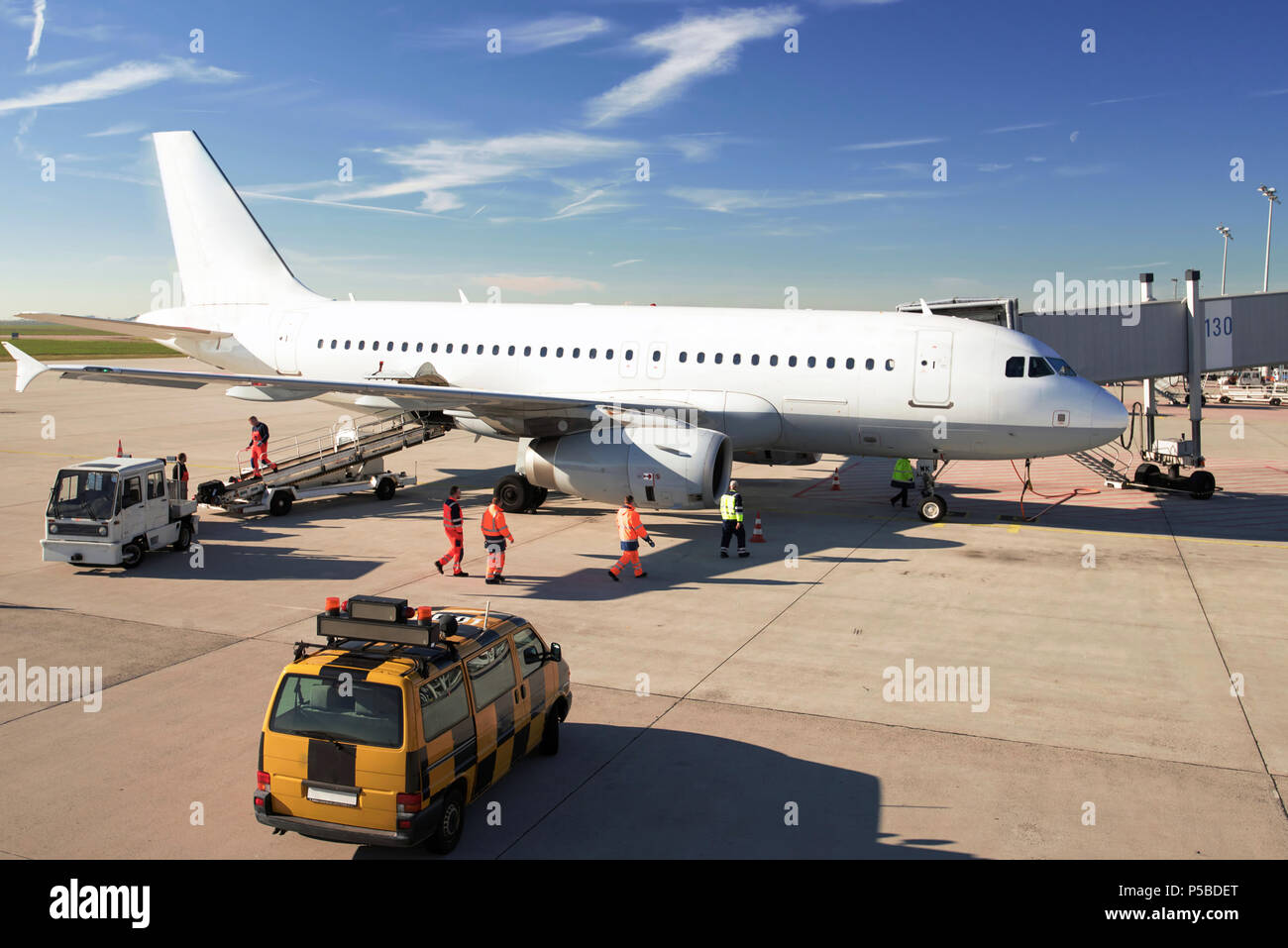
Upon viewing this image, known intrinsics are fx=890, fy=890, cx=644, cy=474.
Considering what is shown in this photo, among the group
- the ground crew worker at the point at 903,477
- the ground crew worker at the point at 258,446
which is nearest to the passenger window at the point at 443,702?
the ground crew worker at the point at 258,446

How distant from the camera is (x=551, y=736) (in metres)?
9.49

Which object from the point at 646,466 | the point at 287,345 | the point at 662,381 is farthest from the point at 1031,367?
the point at 287,345

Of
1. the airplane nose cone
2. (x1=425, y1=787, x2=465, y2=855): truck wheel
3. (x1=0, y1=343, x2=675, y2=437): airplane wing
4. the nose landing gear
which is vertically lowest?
(x1=425, y1=787, x2=465, y2=855): truck wheel

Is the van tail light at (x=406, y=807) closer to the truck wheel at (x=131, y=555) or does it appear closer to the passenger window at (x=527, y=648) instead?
the passenger window at (x=527, y=648)

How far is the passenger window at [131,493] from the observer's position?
670 inches

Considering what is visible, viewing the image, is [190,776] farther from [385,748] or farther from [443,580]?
[443,580]

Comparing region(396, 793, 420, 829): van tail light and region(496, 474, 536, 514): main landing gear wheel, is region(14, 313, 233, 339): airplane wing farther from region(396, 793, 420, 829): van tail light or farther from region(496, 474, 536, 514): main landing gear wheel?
region(396, 793, 420, 829): van tail light

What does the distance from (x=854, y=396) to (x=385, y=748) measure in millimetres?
16284

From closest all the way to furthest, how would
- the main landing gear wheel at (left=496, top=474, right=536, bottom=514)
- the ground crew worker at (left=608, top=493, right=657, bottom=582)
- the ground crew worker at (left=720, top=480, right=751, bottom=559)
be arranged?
1. the ground crew worker at (left=608, top=493, right=657, bottom=582)
2. the ground crew worker at (left=720, top=480, right=751, bottom=559)
3. the main landing gear wheel at (left=496, top=474, right=536, bottom=514)

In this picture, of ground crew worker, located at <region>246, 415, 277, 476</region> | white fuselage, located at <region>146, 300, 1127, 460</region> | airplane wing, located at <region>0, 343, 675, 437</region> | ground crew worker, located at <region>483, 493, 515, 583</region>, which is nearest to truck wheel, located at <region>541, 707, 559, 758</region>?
ground crew worker, located at <region>483, 493, 515, 583</region>

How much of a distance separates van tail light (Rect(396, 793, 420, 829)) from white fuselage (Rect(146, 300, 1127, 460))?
1510 cm

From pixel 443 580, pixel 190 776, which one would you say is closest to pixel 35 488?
pixel 443 580

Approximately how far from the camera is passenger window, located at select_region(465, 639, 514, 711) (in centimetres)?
825
